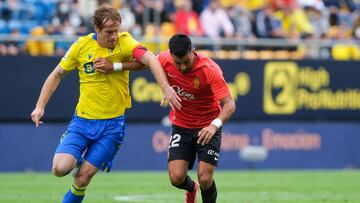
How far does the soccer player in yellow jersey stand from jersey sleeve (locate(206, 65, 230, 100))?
2.68 ft


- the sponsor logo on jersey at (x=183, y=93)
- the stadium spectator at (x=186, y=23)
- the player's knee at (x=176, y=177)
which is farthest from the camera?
the stadium spectator at (x=186, y=23)

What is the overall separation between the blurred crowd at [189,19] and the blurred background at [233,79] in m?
0.03

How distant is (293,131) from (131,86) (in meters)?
4.29

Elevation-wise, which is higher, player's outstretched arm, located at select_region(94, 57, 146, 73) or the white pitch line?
player's outstretched arm, located at select_region(94, 57, 146, 73)

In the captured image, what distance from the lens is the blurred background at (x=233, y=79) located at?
75.7 feet

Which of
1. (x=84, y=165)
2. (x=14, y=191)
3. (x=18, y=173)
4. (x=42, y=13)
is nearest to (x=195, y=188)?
(x=84, y=165)

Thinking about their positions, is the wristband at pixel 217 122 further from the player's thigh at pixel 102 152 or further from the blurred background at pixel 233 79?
the blurred background at pixel 233 79

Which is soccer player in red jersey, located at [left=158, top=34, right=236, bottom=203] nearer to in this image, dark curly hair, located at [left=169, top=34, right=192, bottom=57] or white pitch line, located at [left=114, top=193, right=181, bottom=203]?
dark curly hair, located at [left=169, top=34, right=192, bottom=57]

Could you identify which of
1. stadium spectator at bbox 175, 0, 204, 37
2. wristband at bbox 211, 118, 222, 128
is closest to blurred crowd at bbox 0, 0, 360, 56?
stadium spectator at bbox 175, 0, 204, 37

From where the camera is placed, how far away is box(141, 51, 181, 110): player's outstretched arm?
11.2 meters

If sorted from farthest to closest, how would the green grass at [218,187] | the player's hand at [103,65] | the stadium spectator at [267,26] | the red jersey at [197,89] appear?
the stadium spectator at [267,26] < the green grass at [218,187] < the red jersey at [197,89] < the player's hand at [103,65]

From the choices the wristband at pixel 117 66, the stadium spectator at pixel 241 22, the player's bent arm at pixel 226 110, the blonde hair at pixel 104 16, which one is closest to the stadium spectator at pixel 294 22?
the stadium spectator at pixel 241 22

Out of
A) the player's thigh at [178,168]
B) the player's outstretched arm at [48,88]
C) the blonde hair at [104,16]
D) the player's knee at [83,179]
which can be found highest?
the blonde hair at [104,16]

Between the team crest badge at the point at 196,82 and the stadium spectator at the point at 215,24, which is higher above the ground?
the team crest badge at the point at 196,82
